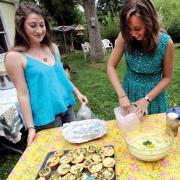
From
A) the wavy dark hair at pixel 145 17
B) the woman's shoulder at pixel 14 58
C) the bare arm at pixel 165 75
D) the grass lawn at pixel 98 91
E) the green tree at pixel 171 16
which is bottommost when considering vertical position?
the grass lawn at pixel 98 91

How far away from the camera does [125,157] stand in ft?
4.22

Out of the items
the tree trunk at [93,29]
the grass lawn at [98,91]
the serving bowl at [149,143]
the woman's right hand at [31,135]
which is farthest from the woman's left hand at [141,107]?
the tree trunk at [93,29]

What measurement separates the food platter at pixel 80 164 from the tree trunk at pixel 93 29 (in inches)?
320

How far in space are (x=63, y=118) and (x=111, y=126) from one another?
1.60 feet

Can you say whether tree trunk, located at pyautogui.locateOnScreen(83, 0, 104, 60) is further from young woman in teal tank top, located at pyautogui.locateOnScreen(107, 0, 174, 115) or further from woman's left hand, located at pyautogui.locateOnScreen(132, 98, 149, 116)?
woman's left hand, located at pyautogui.locateOnScreen(132, 98, 149, 116)

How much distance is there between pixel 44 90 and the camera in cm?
165

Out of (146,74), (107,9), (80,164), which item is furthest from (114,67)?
(107,9)

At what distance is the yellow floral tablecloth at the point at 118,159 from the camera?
1.15 m

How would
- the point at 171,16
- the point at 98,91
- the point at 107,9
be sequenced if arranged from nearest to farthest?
the point at 98,91
the point at 171,16
the point at 107,9

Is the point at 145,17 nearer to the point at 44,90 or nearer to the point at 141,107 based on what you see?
the point at 141,107

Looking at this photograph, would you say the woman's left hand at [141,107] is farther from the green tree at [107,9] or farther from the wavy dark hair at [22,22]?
the green tree at [107,9]

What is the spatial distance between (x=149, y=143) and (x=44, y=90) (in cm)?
80

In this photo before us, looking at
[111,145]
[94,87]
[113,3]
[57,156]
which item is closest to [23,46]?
[57,156]

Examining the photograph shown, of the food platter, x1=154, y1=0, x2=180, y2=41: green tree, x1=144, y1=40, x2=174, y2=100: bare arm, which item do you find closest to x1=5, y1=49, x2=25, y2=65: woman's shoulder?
the food platter
